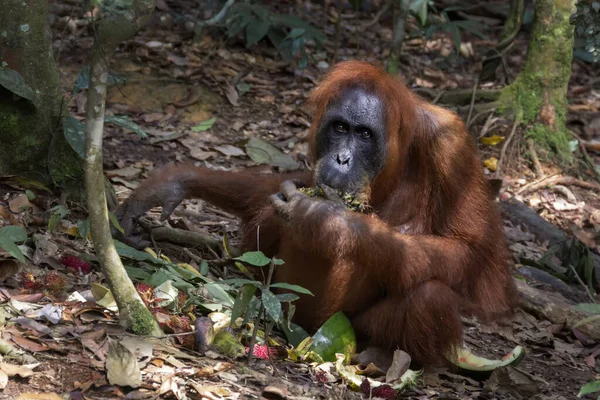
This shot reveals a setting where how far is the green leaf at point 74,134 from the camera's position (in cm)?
492

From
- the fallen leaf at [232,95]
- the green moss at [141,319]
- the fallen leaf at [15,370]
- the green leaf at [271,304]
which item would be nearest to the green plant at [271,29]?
the fallen leaf at [232,95]

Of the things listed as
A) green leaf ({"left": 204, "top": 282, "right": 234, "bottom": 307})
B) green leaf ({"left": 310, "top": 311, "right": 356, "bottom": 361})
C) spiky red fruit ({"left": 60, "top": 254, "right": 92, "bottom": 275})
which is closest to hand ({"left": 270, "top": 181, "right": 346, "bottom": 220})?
green leaf ({"left": 204, "top": 282, "right": 234, "bottom": 307})

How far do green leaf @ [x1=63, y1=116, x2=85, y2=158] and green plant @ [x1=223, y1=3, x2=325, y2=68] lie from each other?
162 inches

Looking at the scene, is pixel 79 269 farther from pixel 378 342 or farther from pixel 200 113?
pixel 200 113

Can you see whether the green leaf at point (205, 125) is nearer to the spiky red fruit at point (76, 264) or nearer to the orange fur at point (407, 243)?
the orange fur at point (407, 243)

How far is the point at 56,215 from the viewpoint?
488cm

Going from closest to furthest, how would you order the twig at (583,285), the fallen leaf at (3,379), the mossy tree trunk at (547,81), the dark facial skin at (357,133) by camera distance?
the fallen leaf at (3,379) → the dark facial skin at (357,133) → the twig at (583,285) → the mossy tree trunk at (547,81)

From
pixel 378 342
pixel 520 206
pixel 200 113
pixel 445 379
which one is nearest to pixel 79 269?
pixel 378 342

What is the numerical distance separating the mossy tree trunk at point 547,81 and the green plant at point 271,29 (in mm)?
2190

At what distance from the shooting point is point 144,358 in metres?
3.74

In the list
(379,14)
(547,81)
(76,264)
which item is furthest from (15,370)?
(379,14)

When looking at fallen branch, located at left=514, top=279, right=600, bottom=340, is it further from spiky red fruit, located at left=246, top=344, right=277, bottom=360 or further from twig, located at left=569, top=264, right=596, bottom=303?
spiky red fruit, located at left=246, top=344, right=277, bottom=360

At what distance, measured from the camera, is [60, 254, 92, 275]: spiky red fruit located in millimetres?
4559

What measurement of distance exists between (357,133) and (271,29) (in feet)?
15.2
